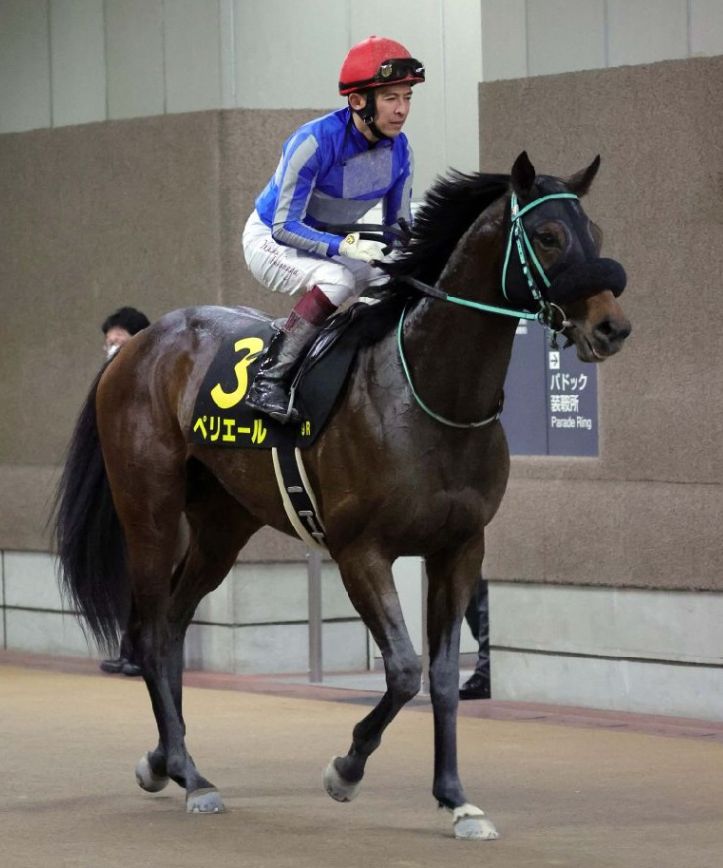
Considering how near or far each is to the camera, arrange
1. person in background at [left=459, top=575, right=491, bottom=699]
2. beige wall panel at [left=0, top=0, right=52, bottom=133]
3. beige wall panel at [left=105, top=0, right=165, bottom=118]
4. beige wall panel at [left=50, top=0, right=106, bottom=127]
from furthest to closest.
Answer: beige wall panel at [left=0, top=0, right=52, bottom=133], beige wall panel at [left=50, top=0, right=106, bottom=127], beige wall panel at [left=105, top=0, right=165, bottom=118], person in background at [left=459, top=575, right=491, bottom=699]

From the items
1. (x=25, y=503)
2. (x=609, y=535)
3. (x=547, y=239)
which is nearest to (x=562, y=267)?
(x=547, y=239)

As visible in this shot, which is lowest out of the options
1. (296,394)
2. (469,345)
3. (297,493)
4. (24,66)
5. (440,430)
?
(297,493)

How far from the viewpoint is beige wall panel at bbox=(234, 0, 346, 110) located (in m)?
9.88

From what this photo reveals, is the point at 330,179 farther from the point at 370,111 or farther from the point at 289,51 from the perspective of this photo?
the point at 289,51

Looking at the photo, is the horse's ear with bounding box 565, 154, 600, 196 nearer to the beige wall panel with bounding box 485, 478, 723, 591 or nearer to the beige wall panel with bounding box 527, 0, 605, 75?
the beige wall panel with bounding box 485, 478, 723, 591

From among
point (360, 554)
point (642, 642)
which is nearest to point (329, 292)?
point (360, 554)

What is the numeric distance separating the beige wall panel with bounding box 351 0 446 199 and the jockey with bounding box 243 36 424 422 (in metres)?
3.79

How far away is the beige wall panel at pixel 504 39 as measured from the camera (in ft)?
28.2

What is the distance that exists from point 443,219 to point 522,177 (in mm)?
441

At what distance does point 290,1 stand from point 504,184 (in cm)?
438

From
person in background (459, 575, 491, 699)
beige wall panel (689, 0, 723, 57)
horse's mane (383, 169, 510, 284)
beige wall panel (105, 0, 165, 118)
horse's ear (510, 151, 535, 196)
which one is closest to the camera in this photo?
horse's ear (510, 151, 535, 196)

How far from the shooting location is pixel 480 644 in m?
9.07

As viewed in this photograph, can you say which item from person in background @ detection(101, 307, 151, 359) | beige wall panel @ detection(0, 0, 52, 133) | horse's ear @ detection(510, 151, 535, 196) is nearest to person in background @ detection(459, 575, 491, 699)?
person in background @ detection(101, 307, 151, 359)

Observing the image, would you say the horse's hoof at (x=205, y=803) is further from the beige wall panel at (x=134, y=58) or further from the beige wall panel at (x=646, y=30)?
the beige wall panel at (x=134, y=58)
